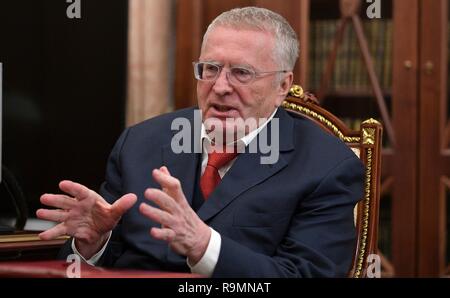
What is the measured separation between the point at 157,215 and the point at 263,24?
1.92 ft

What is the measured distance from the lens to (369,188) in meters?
1.86

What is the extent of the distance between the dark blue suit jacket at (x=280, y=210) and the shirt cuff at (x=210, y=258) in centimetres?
13

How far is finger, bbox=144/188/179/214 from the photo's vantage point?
131 cm

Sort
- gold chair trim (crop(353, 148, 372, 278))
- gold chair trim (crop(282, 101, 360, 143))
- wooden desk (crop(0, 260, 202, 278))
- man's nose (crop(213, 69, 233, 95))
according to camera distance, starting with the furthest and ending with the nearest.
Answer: gold chair trim (crop(282, 101, 360, 143)) → gold chair trim (crop(353, 148, 372, 278)) → man's nose (crop(213, 69, 233, 95)) → wooden desk (crop(0, 260, 202, 278))

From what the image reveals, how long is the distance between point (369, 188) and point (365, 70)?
4.97ft

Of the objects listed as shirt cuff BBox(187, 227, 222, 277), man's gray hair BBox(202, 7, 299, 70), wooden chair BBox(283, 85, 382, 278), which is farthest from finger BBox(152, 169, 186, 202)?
wooden chair BBox(283, 85, 382, 278)

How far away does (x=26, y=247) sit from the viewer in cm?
164

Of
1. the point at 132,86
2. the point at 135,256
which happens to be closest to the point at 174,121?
the point at 135,256

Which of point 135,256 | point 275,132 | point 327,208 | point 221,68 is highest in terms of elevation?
point 221,68

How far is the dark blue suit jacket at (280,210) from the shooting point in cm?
159

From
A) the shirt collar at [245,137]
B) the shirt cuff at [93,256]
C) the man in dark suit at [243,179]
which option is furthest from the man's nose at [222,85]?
the shirt cuff at [93,256]

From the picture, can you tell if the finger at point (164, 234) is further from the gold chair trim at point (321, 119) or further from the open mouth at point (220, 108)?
the gold chair trim at point (321, 119)

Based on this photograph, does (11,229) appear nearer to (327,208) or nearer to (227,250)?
(227,250)

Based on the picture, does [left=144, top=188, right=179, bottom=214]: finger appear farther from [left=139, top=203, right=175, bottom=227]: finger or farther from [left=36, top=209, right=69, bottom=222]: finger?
[left=36, top=209, right=69, bottom=222]: finger
